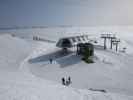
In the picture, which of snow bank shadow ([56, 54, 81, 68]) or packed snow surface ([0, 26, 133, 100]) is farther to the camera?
snow bank shadow ([56, 54, 81, 68])

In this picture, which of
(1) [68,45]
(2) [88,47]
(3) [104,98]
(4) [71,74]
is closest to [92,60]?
(2) [88,47]

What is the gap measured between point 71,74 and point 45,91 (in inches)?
244

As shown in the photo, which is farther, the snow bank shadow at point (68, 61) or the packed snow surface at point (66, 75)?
the snow bank shadow at point (68, 61)

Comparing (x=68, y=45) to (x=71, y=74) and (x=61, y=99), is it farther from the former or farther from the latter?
(x=61, y=99)

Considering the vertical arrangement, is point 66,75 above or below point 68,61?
below

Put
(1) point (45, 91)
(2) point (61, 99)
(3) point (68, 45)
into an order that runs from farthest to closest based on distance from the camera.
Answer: (3) point (68, 45)
(1) point (45, 91)
(2) point (61, 99)

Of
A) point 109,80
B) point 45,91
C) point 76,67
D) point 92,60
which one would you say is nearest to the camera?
point 45,91

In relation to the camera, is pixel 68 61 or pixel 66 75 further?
pixel 68 61

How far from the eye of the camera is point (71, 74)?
11.3m

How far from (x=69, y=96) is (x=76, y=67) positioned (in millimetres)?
8000

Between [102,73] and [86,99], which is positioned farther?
[102,73]

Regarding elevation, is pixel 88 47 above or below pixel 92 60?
above

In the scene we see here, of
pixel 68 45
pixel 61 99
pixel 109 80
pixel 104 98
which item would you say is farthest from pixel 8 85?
pixel 68 45

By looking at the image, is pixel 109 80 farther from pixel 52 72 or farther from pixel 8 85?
pixel 8 85
